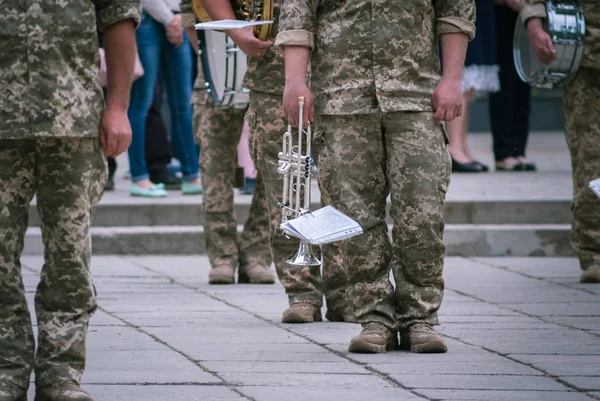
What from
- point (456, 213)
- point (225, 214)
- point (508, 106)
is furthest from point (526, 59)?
point (508, 106)

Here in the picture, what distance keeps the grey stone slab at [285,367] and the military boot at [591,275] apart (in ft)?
9.07

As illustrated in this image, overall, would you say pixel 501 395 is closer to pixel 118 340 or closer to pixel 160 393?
pixel 160 393

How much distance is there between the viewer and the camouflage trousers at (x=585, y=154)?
23.9 ft

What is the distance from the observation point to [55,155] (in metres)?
4.22

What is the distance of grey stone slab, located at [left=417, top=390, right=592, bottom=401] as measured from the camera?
176 inches

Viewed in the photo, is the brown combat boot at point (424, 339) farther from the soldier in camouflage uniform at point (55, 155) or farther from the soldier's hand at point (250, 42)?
→ the soldier's hand at point (250, 42)

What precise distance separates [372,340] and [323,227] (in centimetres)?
71

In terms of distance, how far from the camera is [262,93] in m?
6.37

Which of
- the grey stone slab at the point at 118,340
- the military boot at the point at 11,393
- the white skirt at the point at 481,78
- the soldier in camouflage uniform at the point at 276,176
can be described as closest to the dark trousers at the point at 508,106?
the white skirt at the point at 481,78

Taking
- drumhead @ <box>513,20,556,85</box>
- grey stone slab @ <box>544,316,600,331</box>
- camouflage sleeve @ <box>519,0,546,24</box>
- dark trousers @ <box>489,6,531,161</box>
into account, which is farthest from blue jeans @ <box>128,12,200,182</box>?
grey stone slab @ <box>544,316,600,331</box>

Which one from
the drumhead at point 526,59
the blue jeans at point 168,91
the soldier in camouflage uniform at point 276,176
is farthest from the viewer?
the blue jeans at point 168,91

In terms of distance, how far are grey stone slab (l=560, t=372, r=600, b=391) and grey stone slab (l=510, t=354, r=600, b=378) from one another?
0.18 feet

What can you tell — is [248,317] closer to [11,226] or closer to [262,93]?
[262,93]

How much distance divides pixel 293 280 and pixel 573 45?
2.16 metres
